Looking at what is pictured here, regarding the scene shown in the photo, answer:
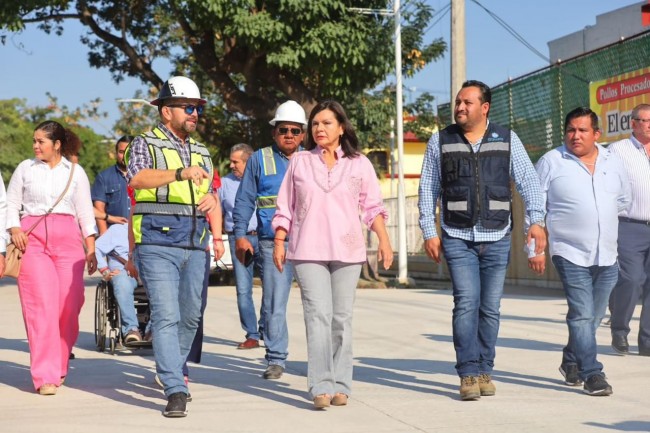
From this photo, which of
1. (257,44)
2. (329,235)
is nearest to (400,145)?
(257,44)

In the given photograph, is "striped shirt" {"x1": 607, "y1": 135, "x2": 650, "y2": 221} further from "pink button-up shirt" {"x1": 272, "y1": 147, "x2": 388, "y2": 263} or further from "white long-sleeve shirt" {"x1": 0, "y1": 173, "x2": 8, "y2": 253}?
"white long-sleeve shirt" {"x1": 0, "y1": 173, "x2": 8, "y2": 253}

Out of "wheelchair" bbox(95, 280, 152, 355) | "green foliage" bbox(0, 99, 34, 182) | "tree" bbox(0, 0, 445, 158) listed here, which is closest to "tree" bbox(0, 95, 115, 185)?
"green foliage" bbox(0, 99, 34, 182)

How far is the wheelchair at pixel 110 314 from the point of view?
11.4 m

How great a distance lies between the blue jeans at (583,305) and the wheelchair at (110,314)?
14.5 feet

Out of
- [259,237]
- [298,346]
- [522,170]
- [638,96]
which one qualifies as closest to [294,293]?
[638,96]

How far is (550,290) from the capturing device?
21.7m

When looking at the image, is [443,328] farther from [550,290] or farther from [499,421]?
[550,290]

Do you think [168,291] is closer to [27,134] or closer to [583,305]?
[583,305]

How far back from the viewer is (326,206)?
7.80m

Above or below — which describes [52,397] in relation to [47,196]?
below

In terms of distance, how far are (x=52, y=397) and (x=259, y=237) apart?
2.03m

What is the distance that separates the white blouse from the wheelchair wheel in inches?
95.3

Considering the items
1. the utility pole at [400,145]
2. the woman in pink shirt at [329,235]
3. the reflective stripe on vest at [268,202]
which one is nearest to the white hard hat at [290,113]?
the reflective stripe on vest at [268,202]

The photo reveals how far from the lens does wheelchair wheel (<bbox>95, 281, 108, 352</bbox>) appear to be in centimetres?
1148
